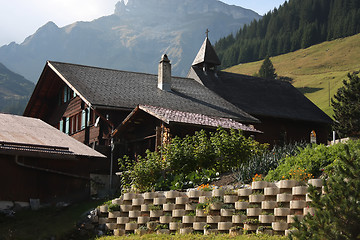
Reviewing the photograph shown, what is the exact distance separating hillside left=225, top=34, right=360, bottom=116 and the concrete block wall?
64447 millimetres

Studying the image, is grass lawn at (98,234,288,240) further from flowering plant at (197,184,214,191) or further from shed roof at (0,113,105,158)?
shed roof at (0,113,105,158)

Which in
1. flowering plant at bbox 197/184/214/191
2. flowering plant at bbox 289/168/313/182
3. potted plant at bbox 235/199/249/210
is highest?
flowering plant at bbox 289/168/313/182

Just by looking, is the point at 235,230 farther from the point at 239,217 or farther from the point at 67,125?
the point at 67,125

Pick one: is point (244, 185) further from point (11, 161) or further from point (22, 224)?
point (11, 161)

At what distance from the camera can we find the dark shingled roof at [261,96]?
3359cm

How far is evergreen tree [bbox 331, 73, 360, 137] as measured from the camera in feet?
137

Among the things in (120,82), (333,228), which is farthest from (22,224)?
(120,82)

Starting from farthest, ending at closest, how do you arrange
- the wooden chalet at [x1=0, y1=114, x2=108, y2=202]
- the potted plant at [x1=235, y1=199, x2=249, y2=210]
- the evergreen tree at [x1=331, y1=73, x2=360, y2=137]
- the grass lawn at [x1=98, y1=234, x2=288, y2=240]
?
the evergreen tree at [x1=331, y1=73, x2=360, y2=137] → the wooden chalet at [x1=0, y1=114, x2=108, y2=202] → the potted plant at [x1=235, y1=199, x2=249, y2=210] → the grass lawn at [x1=98, y1=234, x2=288, y2=240]

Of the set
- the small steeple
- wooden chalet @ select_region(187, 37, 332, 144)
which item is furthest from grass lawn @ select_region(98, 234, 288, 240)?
the small steeple

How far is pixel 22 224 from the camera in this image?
15.6 m

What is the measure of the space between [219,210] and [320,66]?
106767mm

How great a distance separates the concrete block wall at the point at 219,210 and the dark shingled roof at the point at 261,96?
18486 millimetres

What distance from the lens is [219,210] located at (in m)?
12.8

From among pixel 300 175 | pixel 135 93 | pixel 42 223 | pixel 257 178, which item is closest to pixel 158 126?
pixel 42 223
